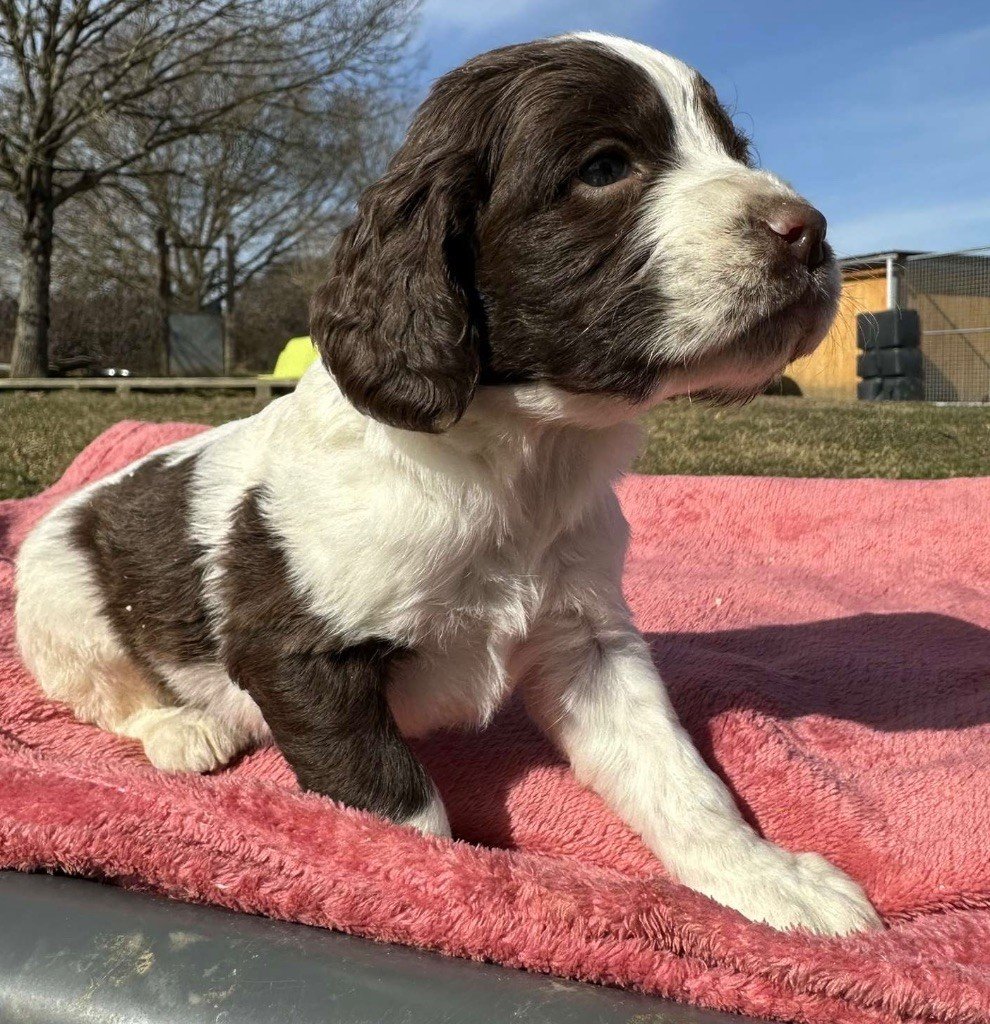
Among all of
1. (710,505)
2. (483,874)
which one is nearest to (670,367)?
(483,874)

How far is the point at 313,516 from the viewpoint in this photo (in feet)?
7.34

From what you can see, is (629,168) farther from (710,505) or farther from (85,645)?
(710,505)

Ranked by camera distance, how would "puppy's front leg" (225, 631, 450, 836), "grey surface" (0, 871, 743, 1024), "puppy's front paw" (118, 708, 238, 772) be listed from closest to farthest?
"grey surface" (0, 871, 743, 1024)
"puppy's front leg" (225, 631, 450, 836)
"puppy's front paw" (118, 708, 238, 772)

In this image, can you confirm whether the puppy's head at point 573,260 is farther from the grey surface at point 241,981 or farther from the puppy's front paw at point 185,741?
the puppy's front paw at point 185,741

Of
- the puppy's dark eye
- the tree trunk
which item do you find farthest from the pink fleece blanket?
the tree trunk

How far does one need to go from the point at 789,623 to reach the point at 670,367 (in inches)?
81.6

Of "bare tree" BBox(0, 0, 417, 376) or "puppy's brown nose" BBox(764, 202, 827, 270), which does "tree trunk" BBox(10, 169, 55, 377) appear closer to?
"bare tree" BBox(0, 0, 417, 376)

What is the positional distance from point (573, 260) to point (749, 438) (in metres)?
7.28

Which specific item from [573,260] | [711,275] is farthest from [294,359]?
[711,275]

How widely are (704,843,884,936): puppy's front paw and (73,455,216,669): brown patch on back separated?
1297mm

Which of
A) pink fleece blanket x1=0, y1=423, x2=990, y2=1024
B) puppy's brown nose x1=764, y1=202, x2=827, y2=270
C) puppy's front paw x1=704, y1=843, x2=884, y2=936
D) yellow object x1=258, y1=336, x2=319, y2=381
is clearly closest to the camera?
pink fleece blanket x1=0, y1=423, x2=990, y2=1024

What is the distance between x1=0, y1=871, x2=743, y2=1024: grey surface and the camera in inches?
60.6

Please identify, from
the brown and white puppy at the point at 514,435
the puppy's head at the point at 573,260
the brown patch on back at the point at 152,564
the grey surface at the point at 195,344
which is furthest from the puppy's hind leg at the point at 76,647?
the grey surface at the point at 195,344

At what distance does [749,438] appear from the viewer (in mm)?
9008
